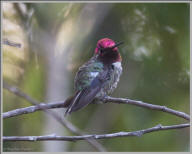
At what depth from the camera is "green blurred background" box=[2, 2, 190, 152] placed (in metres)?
4.14

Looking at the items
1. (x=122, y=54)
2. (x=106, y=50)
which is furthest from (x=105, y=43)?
(x=122, y=54)

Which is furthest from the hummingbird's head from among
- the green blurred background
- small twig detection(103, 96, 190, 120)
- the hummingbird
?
small twig detection(103, 96, 190, 120)

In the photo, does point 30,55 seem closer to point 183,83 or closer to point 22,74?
point 22,74

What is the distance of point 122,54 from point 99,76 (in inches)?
49.2

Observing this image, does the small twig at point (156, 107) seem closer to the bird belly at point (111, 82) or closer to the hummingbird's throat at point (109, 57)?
the bird belly at point (111, 82)

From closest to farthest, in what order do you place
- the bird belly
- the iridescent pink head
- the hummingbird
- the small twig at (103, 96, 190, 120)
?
1. the small twig at (103, 96, 190, 120)
2. the hummingbird
3. the bird belly
4. the iridescent pink head

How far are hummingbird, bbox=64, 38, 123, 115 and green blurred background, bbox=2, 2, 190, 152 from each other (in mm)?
858

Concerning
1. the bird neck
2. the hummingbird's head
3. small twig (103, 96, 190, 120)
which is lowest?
small twig (103, 96, 190, 120)

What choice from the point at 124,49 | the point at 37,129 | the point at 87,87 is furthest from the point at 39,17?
the point at 87,87

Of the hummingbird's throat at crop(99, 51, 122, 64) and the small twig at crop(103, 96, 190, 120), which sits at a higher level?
the hummingbird's throat at crop(99, 51, 122, 64)

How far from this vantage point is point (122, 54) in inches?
177

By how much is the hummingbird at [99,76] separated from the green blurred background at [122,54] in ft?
2.82

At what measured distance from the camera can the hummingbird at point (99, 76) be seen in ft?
10.1

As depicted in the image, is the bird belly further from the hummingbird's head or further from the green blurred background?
the green blurred background
